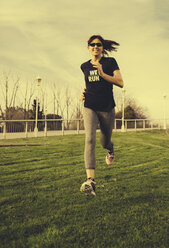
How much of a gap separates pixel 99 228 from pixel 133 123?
2704 centimetres

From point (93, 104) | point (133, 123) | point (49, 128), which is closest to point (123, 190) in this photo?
point (93, 104)

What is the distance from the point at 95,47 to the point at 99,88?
2.28 ft

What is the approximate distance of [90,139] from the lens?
4.07m

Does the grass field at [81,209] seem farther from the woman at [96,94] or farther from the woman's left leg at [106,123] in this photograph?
the woman's left leg at [106,123]

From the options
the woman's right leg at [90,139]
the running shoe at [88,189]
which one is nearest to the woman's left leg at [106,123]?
the woman's right leg at [90,139]

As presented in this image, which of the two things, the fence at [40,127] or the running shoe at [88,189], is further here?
the fence at [40,127]

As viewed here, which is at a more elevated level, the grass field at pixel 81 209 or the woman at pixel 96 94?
the woman at pixel 96 94

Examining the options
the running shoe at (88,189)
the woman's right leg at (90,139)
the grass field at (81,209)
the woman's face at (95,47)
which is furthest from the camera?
the woman's face at (95,47)

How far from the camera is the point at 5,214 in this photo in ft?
10.2

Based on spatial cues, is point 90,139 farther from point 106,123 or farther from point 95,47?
point 95,47

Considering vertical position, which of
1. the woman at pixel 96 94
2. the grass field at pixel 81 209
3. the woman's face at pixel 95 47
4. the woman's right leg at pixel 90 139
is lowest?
the grass field at pixel 81 209

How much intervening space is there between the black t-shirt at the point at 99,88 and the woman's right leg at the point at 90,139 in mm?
128

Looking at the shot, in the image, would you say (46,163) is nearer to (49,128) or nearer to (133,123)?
(49,128)

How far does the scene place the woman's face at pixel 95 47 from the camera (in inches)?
165
